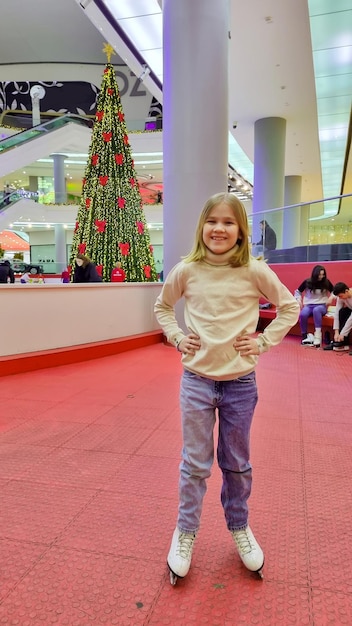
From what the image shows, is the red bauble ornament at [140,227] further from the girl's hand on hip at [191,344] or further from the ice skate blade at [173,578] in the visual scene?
the ice skate blade at [173,578]

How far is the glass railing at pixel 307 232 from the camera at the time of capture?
775 cm

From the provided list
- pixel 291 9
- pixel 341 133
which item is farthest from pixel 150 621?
pixel 341 133

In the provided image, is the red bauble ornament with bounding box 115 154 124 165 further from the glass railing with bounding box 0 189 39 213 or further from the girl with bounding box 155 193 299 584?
the glass railing with bounding box 0 189 39 213

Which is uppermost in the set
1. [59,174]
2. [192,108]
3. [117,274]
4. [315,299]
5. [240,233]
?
[59,174]

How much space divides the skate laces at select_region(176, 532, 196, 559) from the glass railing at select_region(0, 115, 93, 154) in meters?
19.1

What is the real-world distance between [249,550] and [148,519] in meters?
0.51

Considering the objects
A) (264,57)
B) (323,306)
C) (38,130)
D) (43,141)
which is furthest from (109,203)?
(38,130)

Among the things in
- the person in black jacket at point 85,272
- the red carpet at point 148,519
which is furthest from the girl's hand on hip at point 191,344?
the person in black jacket at point 85,272

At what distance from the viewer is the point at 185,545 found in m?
1.51

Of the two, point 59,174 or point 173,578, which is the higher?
point 59,174

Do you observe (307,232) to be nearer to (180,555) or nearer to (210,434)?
(210,434)

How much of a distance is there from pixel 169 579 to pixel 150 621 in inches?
7.7

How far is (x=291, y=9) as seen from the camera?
7.30m

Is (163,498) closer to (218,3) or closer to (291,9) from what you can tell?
(218,3)
